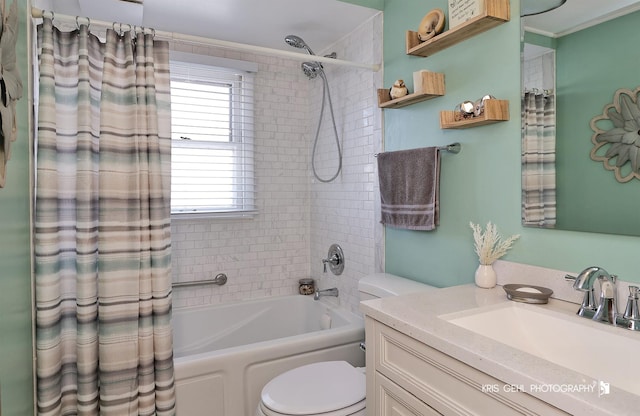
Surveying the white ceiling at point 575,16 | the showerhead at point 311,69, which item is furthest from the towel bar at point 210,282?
the white ceiling at point 575,16

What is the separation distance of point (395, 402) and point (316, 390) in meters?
0.50

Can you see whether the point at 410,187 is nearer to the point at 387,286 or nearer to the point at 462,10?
the point at 387,286

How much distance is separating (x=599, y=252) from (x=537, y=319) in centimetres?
31

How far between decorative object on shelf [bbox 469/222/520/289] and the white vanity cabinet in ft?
1.80

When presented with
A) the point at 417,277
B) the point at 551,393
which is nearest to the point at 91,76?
the point at 417,277

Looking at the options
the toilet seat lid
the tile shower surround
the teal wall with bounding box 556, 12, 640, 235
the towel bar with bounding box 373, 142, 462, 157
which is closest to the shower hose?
the tile shower surround

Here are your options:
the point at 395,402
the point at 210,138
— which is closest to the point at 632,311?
the point at 395,402

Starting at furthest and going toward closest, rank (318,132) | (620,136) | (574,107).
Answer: (318,132)
(574,107)
(620,136)

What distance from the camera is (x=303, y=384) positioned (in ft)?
5.57

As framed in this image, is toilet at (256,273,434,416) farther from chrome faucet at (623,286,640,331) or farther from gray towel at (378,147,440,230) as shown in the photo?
chrome faucet at (623,286,640,331)

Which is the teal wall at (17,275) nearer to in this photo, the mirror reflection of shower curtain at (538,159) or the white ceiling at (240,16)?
the white ceiling at (240,16)

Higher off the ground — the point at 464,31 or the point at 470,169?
the point at 464,31

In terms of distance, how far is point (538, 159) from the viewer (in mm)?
1483

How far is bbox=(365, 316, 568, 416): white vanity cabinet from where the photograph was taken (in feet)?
2.87
